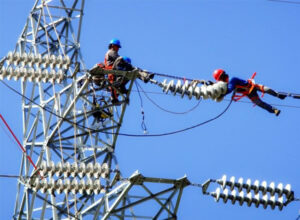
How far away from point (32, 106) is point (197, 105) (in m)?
5.10

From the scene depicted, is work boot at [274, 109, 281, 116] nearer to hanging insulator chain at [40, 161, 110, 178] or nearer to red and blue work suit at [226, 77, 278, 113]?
red and blue work suit at [226, 77, 278, 113]

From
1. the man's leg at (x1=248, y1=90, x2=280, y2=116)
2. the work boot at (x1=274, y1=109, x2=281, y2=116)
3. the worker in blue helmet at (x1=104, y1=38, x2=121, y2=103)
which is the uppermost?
the worker in blue helmet at (x1=104, y1=38, x2=121, y2=103)

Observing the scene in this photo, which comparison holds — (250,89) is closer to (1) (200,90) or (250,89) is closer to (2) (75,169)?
(1) (200,90)

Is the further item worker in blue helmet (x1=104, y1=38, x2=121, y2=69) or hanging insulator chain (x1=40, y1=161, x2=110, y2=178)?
worker in blue helmet (x1=104, y1=38, x2=121, y2=69)

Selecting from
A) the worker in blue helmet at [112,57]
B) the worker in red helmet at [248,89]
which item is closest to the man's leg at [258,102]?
the worker in red helmet at [248,89]

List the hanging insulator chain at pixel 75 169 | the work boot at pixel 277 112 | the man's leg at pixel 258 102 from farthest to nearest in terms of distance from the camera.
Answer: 1. the man's leg at pixel 258 102
2. the work boot at pixel 277 112
3. the hanging insulator chain at pixel 75 169

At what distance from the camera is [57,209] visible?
106 ft

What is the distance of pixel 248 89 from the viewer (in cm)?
3170

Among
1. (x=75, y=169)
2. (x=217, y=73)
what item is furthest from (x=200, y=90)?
(x=75, y=169)

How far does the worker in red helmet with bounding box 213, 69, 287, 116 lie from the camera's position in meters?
31.3

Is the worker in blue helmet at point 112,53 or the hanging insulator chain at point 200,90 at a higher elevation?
the worker in blue helmet at point 112,53

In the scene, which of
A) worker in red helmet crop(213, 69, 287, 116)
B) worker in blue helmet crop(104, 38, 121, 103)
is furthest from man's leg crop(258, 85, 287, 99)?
worker in blue helmet crop(104, 38, 121, 103)

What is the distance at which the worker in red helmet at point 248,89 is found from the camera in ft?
103

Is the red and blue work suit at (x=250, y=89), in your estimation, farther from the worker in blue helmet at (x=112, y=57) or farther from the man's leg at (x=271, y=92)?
the worker in blue helmet at (x=112, y=57)
